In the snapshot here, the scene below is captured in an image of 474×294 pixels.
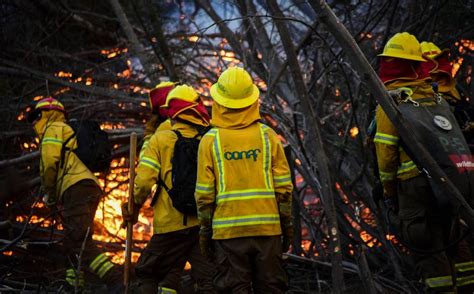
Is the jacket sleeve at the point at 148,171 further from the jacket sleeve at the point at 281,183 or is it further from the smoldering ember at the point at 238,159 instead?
Result: the jacket sleeve at the point at 281,183

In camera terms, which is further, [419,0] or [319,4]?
[419,0]

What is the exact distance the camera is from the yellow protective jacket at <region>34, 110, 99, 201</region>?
556 cm

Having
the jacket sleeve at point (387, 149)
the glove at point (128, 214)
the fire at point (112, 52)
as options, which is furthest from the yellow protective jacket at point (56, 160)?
the jacket sleeve at point (387, 149)

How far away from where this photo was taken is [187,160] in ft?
14.0

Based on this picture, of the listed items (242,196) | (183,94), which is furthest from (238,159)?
(183,94)

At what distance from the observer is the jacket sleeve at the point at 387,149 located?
371 centimetres

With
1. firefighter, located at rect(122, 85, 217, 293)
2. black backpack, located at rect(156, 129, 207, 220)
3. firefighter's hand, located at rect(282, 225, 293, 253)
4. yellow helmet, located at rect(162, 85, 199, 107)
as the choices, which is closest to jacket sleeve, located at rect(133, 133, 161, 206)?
firefighter, located at rect(122, 85, 217, 293)

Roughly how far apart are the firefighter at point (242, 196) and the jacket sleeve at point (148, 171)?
34.0 inches

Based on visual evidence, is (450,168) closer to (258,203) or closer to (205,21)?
(258,203)

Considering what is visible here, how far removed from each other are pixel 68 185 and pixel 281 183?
9.57ft

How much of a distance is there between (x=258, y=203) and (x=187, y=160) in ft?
3.08

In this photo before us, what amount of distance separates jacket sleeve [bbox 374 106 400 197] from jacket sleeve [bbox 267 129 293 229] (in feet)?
2.17

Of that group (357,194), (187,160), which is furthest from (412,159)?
(357,194)

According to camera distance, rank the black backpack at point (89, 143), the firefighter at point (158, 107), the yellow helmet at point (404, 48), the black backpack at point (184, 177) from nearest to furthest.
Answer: the yellow helmet at point (404, 48)
the black backpack at point (184, 177)
the firefighter at point (158, 107)
the black backpack at point (89, 143)
